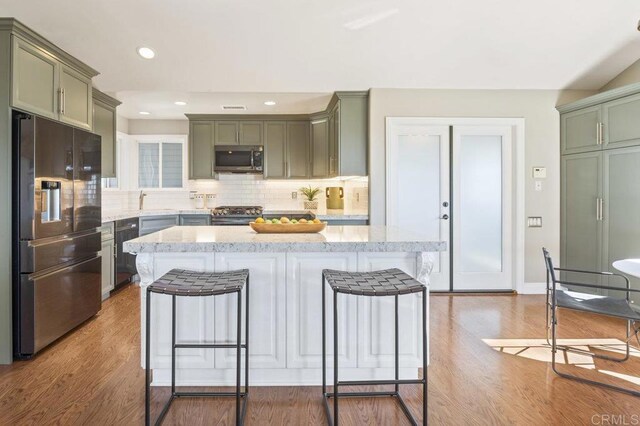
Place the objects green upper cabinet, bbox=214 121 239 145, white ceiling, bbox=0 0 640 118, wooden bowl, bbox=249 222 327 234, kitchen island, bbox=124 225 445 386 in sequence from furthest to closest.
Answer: green upper cabinet, bbox=214 121 239 145
white ceiling, bbox=0 0 640 118
wooden bowl, bbox=249 222 327 234
kitchen island, bbox=124 225 445 386

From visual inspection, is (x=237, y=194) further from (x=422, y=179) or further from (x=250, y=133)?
(x=422, y=179)

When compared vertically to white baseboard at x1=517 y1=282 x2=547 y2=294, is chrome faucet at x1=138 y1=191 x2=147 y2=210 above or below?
above

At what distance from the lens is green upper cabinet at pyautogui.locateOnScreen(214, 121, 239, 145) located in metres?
5.83

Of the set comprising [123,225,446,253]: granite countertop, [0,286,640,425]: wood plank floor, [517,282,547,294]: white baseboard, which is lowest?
[0,286,640,425]: wood plank floor

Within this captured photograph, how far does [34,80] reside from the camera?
2.79 m

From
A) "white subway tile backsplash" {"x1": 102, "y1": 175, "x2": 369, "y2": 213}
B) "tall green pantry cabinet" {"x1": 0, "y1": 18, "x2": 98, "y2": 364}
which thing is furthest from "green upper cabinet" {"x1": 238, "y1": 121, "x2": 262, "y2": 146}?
"tall green pantry cabinet" {"x1": 0, "y1": 18, "x2": 98, "y2": 364}

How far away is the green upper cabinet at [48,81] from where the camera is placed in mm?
2622

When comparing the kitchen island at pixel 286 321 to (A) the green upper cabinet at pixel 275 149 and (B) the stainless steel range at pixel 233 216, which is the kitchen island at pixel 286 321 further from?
(A) the green upper cabinet at pixel 275 149

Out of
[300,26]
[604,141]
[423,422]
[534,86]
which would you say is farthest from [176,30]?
[604,141]

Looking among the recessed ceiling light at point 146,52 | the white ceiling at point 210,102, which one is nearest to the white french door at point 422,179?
the white ceiling at point 210,102

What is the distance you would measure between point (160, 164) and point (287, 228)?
176 inches

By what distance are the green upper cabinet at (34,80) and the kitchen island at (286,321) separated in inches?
59.8

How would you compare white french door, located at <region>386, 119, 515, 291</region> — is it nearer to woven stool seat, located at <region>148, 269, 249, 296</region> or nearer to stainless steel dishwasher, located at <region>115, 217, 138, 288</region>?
woven stool seat, located at <region>148, 269, 249, 296</region>

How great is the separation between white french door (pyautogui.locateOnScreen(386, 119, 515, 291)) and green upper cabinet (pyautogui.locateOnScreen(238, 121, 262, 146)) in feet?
7.62
